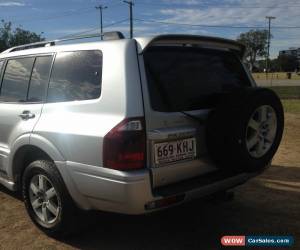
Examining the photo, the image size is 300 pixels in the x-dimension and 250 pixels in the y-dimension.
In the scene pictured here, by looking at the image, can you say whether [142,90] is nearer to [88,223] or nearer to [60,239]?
[88,223]

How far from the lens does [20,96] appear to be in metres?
4.75

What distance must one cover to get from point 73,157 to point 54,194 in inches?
22.7

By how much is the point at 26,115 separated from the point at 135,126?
144cm

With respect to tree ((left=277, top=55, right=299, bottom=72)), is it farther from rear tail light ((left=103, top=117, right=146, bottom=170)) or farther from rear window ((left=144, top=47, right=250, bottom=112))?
rear tail light ((left=103, top=117, right=146, bottom=170))

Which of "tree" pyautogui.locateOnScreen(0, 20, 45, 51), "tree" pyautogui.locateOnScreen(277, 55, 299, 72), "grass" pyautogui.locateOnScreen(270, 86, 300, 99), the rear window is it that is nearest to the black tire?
the rear window

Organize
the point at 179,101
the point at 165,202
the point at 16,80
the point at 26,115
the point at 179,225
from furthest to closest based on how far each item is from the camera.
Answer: the point at 16,80 < the point at 179,225 < the point at 26,115 < the point at 179,101 < the point at 165,202

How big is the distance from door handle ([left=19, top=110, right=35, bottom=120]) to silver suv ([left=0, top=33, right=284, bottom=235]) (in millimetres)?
11

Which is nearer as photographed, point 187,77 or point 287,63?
point 187,77

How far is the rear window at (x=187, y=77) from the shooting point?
149 inches

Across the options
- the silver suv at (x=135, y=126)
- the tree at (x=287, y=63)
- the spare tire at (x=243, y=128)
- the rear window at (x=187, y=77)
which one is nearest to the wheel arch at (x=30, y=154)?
the silver suv at (x=135, y=126)

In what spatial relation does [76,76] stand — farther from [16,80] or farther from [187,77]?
[16,80]

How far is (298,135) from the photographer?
9695 millimetres

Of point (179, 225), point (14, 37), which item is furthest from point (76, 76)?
point (14, 37)

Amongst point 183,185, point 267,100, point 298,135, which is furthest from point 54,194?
point 298,135
